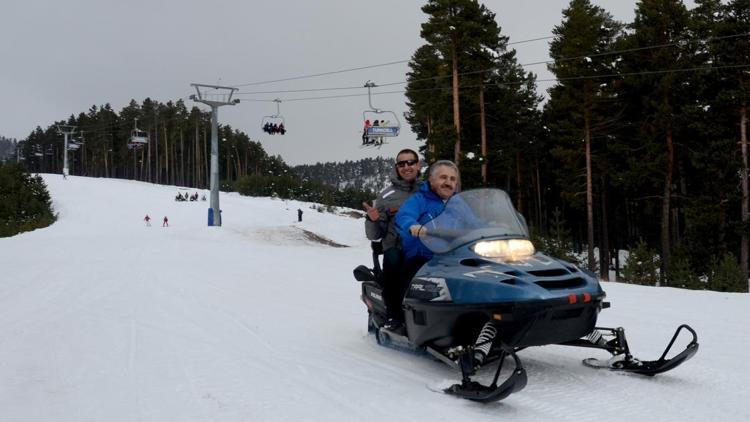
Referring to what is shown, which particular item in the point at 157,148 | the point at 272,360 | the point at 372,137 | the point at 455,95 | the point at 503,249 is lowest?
the point at 272,360

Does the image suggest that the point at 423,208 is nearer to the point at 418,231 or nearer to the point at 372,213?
the point at 418,231

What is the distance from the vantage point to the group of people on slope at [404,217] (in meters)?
4.75

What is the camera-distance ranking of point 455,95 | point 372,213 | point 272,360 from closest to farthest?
point 272,360
point 372,213
point 455,95

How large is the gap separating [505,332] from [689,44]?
25.3 metres

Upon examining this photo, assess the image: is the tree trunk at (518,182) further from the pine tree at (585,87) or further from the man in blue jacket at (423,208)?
the man in blue jacket at (423,208)

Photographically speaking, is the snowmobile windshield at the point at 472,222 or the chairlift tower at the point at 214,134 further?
the chairlift tower at the point at 214,134

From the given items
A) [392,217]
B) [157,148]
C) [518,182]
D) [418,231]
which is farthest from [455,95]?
[157,148]

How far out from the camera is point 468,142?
31.1 meters

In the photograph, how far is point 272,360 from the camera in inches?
194

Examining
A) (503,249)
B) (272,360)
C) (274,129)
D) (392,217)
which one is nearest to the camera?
(503,249)

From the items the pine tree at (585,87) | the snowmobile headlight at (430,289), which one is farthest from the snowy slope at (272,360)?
the pine tree at (585,87)

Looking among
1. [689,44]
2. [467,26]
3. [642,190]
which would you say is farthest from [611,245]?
[467,26]

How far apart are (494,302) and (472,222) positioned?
863 mm

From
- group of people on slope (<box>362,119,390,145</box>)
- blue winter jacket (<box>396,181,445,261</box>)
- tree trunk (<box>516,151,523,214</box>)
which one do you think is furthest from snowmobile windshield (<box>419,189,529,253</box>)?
tree trunk (<box>516,151,523,214</box>)
